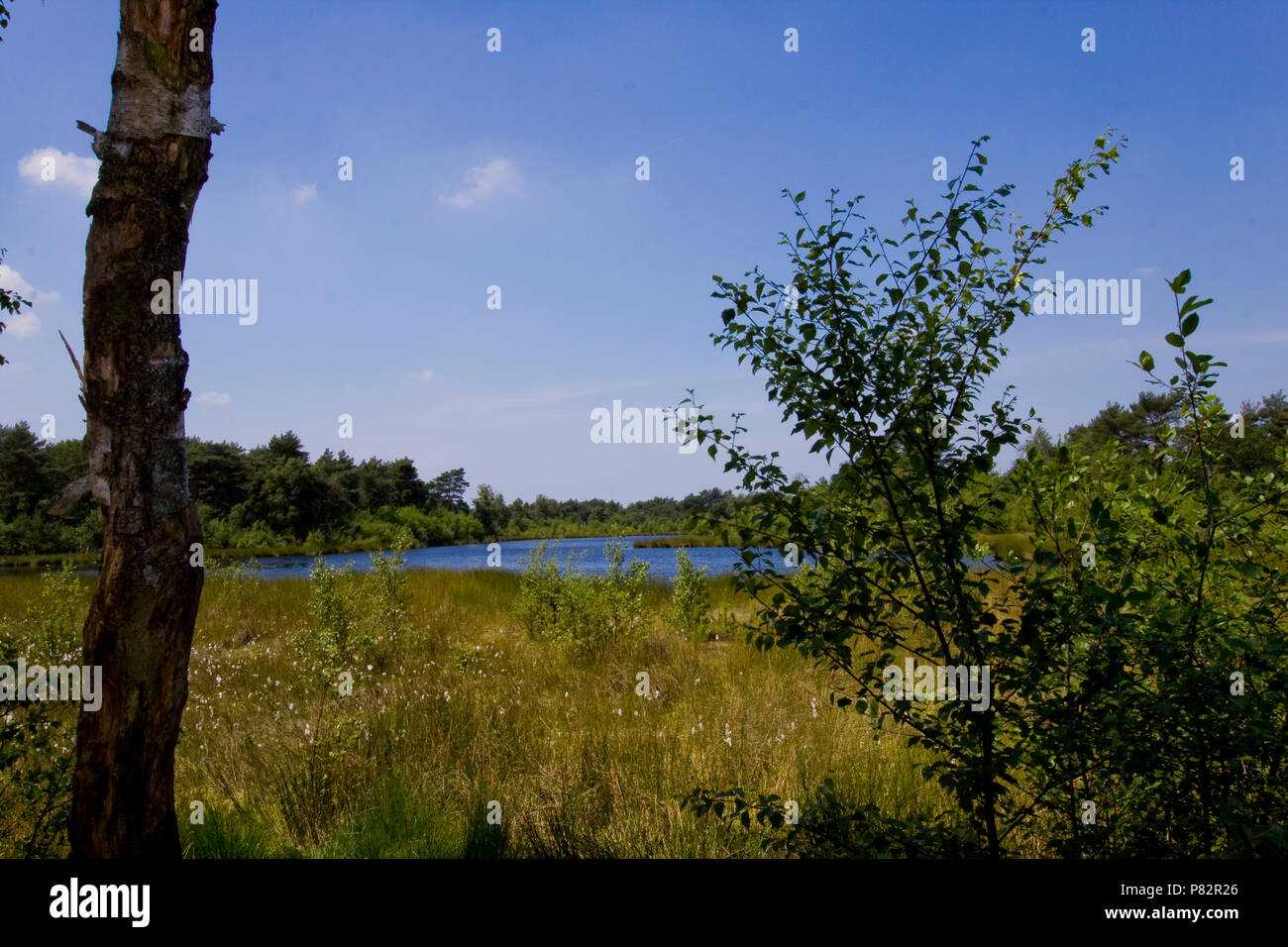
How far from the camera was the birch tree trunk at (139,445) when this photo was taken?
2529 millimetres

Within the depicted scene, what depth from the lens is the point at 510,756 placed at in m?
5.13

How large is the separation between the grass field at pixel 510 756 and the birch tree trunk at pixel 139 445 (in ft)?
4.68

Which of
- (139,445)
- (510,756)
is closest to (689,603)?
(510,756)

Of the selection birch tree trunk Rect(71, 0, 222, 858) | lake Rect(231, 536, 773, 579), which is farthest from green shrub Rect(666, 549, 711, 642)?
birch tree trunk Rect(71, 0, 222, 858)

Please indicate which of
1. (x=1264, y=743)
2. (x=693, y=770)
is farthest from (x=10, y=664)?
(x=1264, y=743)

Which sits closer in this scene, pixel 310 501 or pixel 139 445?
pixel 139 445

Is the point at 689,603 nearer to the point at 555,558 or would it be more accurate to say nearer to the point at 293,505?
the point at 555,558

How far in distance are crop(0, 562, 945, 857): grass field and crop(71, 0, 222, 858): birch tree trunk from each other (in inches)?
56.1

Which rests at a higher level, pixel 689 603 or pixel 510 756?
pixel 689 603

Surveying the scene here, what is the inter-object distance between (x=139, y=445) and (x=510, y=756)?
3.53 meters

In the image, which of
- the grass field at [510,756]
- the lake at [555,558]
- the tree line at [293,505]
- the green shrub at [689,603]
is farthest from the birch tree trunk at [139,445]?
the tree line at [293,505]

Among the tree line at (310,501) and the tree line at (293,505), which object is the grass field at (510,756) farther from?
the tree line at (293,505)

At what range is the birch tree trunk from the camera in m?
2.53
